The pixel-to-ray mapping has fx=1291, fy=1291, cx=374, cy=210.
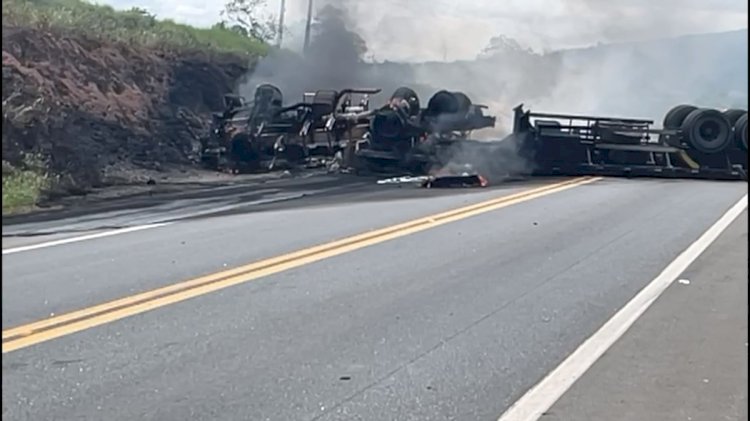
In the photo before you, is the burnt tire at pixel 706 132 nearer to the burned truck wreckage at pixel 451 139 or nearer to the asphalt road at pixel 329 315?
the burned truck wreckage at pixel 451 139

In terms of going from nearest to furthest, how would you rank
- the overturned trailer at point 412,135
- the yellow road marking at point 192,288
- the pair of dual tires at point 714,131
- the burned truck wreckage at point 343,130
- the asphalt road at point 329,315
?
the asphalt road at point 329,315, the yellow road marking at point 192,288, the pair of dual tires at point 714,131, the overturned trailer at point 412,135, the burned truck wreckage at point 343,130

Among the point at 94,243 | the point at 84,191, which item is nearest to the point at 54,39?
the point at 84,191

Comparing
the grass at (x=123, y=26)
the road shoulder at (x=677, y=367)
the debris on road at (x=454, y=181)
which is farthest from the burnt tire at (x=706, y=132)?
the grass at (x=123, y=26)

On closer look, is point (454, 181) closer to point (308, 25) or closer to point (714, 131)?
point (714, 131)

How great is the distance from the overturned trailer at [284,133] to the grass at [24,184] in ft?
19.8

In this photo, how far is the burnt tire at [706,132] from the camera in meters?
23.8

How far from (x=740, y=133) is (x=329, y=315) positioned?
1622cm

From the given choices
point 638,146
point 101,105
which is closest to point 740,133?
point 638,146

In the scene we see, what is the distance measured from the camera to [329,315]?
9.38 metres

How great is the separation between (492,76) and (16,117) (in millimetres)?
15687

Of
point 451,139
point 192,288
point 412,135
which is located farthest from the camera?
point 412,135

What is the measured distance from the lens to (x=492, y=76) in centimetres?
3569

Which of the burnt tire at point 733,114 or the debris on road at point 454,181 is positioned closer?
the debris on road at point 454,181

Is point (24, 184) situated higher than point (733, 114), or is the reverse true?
point (733, 114)
